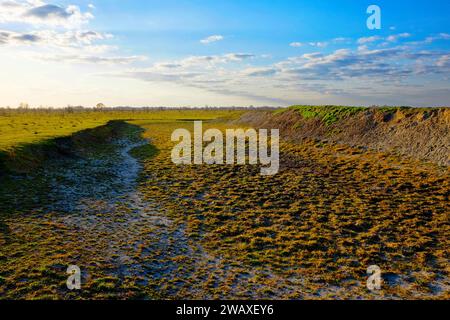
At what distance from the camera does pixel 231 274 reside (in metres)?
12.5

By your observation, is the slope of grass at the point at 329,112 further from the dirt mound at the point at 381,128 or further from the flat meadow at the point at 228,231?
the flat meadow at the point at 228,231

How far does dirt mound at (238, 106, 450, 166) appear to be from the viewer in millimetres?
28375

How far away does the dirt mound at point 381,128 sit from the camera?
28375 millimetres
